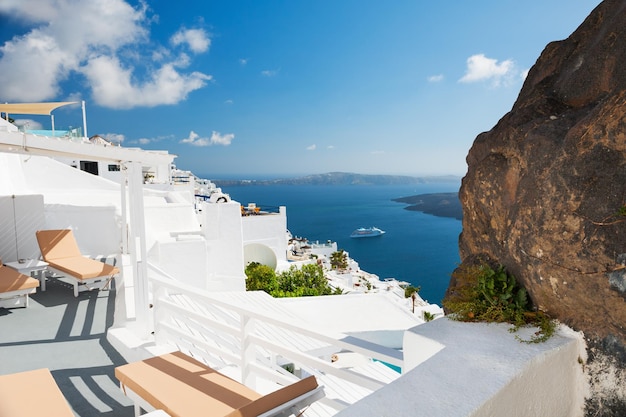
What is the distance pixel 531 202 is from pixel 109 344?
4632 millimetres

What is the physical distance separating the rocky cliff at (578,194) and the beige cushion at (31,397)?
304 centimetres

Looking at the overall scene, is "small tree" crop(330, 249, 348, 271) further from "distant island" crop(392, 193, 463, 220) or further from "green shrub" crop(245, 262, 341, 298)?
"distant island" crop(392, 193, 463, 220)

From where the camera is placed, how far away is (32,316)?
5.52 meters

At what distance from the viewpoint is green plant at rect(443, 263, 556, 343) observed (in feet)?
7.44

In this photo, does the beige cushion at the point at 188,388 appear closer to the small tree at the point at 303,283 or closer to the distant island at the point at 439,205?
the small tree at the point at 303,283

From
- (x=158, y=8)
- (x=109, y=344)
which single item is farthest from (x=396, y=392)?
(x=158, y=8)

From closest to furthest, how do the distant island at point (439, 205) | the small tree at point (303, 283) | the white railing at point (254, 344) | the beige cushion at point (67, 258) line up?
the white railing at point (254, 344) → the beige cushion at point (67, 258) → the small tree at point (303, 283) → the distant island at point (439, 205)

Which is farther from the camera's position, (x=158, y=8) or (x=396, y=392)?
(x=158, y=8)

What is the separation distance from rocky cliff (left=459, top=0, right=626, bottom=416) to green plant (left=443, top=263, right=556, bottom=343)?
0.07m

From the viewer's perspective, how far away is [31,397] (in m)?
2.77

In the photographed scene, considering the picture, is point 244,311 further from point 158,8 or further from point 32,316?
point 158,8

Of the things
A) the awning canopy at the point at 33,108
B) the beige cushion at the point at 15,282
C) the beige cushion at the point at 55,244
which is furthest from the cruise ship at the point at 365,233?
the beige cushion at the point at 15,282

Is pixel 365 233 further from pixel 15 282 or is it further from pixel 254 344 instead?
pixel 254 344

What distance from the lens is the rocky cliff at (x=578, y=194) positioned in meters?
2.00
